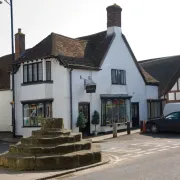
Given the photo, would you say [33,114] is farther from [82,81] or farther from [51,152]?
[51,152]

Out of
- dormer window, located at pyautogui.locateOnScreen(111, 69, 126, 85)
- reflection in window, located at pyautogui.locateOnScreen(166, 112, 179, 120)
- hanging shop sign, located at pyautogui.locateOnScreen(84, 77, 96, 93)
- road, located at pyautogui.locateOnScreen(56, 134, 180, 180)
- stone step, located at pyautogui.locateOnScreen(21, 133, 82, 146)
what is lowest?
road, located at pyautogui.locateOnScreen(56, 134, 180, 180)

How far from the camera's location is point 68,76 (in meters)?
23.0

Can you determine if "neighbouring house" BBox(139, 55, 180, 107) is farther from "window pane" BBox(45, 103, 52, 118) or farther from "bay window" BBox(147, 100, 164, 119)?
"window pane" BBox(45, 103, 52, 118)

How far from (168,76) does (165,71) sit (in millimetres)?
1291

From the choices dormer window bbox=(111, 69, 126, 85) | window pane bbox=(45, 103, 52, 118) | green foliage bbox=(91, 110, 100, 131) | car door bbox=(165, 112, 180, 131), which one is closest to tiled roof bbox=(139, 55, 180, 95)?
dormer window bbox=(111, 69, 126, 85)

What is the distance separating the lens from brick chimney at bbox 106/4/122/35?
27703 millimetres

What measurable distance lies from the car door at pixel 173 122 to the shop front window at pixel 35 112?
8.57m

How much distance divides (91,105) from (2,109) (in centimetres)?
916

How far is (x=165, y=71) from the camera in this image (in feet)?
122

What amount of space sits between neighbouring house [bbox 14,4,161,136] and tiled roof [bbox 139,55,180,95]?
529 cm

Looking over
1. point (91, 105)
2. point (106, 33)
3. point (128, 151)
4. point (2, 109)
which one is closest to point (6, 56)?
point (2, 109)

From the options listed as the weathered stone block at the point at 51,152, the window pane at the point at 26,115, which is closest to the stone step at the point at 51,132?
the weathered stone block at the point at 51,152

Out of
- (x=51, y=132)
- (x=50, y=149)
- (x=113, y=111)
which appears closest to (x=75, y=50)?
(x=113, y=111)

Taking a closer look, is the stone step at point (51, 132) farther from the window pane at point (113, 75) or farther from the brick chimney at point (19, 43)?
the brick chimney at point (19, 43)
